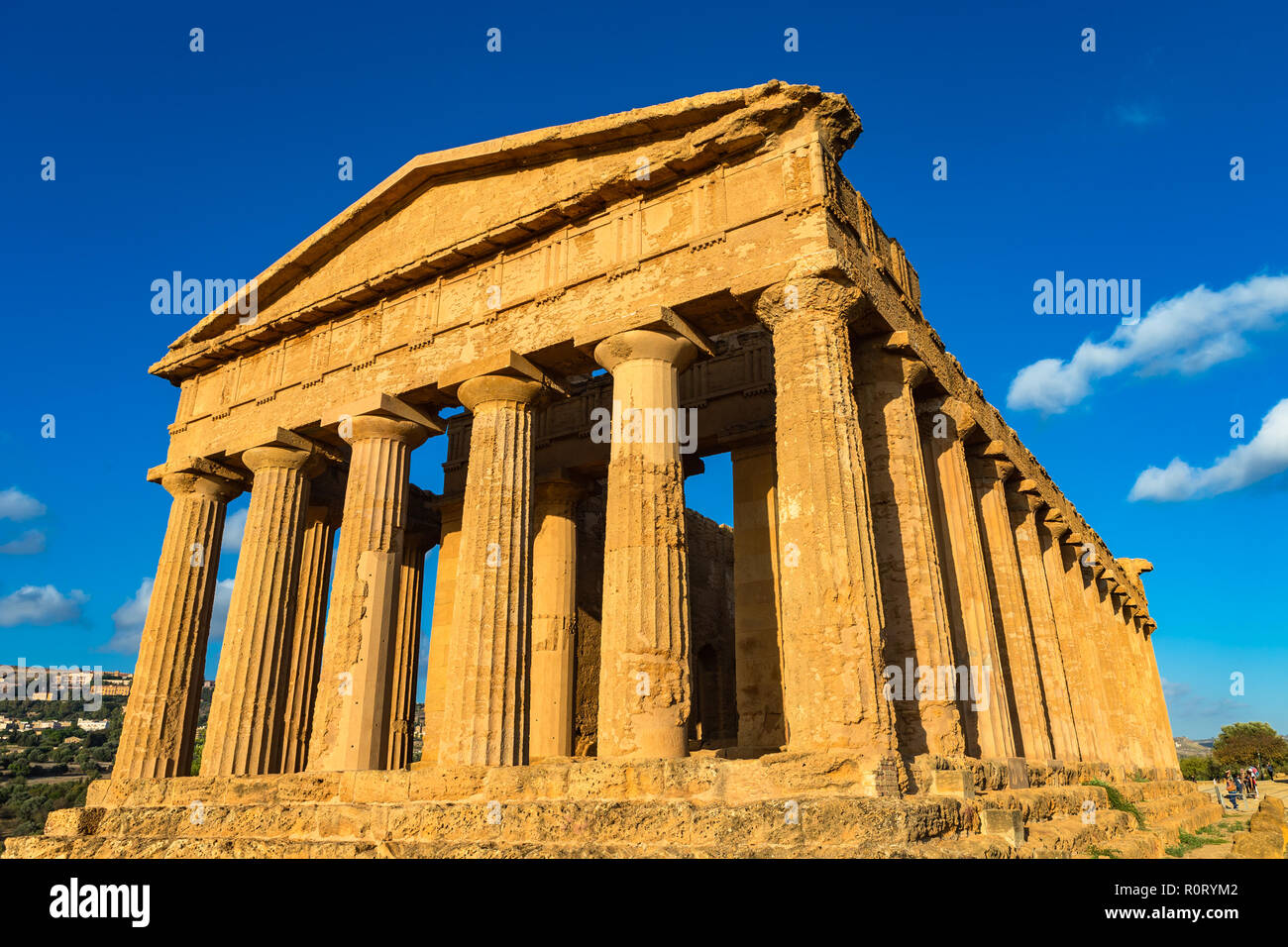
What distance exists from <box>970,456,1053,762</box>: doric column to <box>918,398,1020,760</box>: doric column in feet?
0.10

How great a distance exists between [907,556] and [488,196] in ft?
31.7

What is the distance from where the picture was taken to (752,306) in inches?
497

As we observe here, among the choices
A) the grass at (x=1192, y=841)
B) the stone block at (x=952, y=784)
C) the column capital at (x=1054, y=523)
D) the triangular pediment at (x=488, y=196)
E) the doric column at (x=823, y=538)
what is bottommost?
the grass at (x=1192, y=841)

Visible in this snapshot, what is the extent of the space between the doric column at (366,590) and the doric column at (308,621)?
8.93ft

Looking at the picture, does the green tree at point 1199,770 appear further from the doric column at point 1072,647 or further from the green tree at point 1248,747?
the doric column at point 1072,647

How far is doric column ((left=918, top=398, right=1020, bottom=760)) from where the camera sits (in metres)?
14.1

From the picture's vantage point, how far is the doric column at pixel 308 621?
1753 centimetres

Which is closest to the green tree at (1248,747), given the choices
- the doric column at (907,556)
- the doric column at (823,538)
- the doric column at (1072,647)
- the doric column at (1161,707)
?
the doric column at (1161,707)

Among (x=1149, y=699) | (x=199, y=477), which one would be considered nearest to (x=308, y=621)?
(x=199, y=477)

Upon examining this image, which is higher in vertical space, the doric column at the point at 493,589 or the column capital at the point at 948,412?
the column capital at the point at 948,412

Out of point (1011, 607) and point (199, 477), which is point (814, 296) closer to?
point (1011, 607)

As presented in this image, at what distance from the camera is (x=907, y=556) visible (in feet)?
42.5
